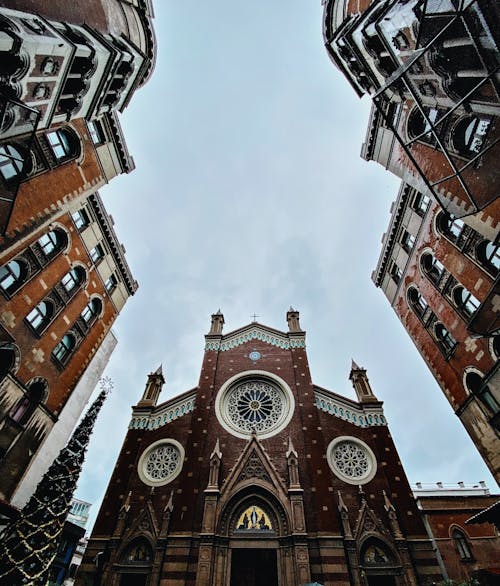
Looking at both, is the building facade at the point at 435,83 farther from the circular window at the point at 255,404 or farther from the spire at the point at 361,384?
the circular window at the point at 255,404

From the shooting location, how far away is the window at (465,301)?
1555 cm

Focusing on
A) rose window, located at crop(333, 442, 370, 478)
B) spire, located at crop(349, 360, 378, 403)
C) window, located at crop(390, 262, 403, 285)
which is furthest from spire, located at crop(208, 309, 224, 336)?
window, located at crop(390, 262, 403, 285)

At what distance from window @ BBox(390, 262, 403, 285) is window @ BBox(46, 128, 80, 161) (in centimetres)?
2152

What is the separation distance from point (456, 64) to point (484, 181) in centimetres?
379

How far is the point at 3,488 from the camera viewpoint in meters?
14.1

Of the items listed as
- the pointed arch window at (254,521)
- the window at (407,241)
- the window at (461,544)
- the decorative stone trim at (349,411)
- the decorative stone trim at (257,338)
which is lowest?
the window at (461,544)

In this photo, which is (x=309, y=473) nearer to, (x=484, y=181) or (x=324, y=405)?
(x=324, y=405)

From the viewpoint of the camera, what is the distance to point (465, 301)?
634 inches

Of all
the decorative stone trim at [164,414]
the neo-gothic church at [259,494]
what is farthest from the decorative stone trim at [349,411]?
the decorative stone trim at [164,414]

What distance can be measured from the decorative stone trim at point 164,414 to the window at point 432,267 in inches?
778

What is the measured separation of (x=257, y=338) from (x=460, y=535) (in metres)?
19.7

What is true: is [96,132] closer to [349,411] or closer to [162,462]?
[162,462]

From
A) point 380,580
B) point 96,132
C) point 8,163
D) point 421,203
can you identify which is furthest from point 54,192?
point 380,580

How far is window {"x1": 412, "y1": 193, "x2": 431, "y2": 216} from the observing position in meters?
19.3
